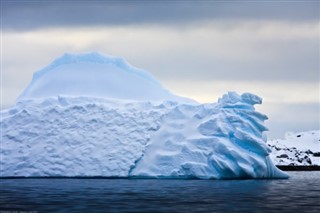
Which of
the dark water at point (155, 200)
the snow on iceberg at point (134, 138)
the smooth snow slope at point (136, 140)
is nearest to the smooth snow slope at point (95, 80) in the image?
the snow on iceberg at point (134, 138)

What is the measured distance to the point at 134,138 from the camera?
1212 inches

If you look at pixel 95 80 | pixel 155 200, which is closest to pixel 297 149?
pixel 95 80

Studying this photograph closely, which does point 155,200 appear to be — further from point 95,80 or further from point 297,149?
point 297,149

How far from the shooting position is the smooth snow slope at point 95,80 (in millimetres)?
35094

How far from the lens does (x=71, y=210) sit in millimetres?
14930

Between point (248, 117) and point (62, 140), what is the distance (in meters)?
8.93

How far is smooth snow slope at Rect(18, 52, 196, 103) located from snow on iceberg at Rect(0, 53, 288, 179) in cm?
145

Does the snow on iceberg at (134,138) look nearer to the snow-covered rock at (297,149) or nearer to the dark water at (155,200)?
the dark water at (155,200)

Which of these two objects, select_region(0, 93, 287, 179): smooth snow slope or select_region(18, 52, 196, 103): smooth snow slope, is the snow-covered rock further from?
select_region(0, 93, 287, 179): smooth snow slope

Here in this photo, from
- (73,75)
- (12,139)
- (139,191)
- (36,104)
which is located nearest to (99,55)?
(73,75)

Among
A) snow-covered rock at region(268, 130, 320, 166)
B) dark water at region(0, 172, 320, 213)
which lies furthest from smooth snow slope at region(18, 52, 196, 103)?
snow-covered rock at region(268, 130, 320, 166)

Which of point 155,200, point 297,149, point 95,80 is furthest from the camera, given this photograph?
point 297,149

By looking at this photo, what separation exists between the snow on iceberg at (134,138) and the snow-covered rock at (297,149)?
39059mm

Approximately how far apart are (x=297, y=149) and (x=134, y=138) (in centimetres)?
5724
